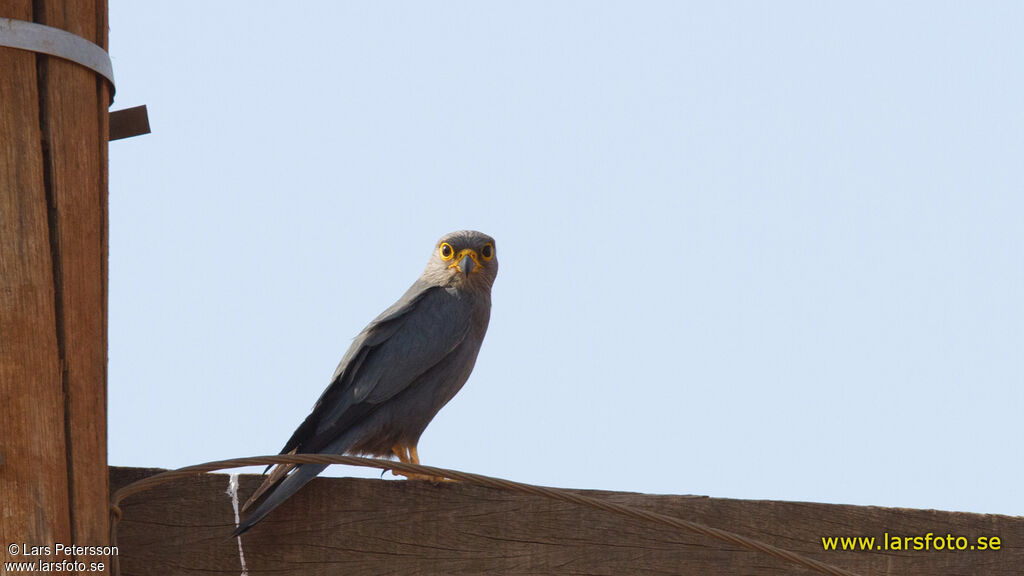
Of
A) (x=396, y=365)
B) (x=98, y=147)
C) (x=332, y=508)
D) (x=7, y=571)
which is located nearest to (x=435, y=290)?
(x=396, y=365)

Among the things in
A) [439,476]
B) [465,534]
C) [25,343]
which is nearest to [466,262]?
[465,534]

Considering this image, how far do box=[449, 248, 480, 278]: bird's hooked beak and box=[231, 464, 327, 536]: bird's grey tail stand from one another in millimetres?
1634

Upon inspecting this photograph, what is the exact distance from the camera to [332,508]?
2301 mm

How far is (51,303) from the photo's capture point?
6.32ft

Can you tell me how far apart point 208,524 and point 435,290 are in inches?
61.9

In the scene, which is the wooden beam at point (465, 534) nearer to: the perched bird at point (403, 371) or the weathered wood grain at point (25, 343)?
the weathered wood grain at point (25, 343)

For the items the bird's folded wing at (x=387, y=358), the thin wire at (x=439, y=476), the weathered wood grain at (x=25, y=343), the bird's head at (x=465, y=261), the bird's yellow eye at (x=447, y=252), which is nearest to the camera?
the weathered wood grain at (x=25, y=343)

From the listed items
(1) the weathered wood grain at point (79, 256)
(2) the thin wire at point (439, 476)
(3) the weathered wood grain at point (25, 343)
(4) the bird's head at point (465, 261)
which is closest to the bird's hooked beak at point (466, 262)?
(4) the bird's head at point (465, 261)

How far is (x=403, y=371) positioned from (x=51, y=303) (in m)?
1.41

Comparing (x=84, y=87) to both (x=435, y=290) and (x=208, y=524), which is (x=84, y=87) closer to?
(x=208, y=524)

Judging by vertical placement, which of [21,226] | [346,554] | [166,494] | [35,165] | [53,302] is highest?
[35,165]

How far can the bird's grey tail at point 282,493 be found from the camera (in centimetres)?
223

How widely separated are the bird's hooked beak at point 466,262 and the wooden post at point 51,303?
6.25 ft

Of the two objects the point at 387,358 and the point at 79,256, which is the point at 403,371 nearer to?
→ the point at 387,358
